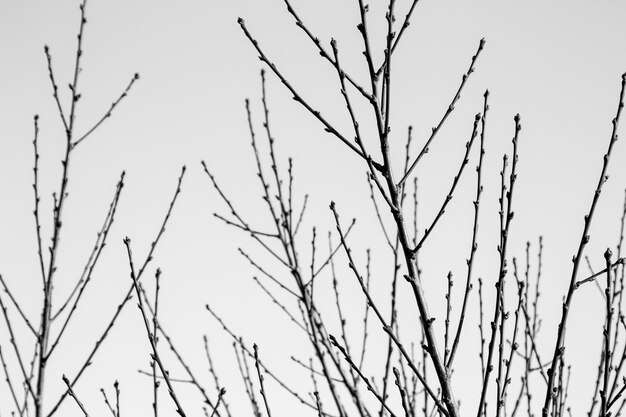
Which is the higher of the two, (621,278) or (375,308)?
(621,278)

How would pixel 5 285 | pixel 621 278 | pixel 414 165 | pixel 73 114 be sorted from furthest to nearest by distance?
1. pixel 73 114
2. pixel 5 285
3. pixel 621 278
4. pixel 414 165

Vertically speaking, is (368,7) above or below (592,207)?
above

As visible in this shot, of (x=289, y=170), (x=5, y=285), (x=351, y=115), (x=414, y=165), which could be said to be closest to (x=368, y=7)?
(x=351, y=115)

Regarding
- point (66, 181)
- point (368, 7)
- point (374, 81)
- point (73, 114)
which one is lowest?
point (374, 81)

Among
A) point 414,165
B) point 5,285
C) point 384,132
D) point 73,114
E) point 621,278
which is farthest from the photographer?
point 73,114

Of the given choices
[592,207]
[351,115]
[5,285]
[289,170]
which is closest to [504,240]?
[592,207]

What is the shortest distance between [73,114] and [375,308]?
2.26m

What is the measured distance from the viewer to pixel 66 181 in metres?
2.81

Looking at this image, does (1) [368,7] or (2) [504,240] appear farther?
(1) [368,7]

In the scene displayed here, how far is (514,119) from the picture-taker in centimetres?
179

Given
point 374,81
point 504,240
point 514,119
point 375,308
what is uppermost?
point 374,81

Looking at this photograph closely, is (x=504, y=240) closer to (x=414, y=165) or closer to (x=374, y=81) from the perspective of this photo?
(x=414, y=165)

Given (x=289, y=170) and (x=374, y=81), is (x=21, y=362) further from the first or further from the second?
(x=374, y=81)

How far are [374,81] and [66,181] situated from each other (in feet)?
5.98
